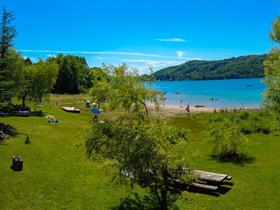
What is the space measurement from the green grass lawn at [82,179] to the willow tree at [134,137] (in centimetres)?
100

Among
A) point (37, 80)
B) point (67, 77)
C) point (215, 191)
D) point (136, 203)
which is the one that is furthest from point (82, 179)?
point (67, 77)

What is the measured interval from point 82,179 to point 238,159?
42.6ft

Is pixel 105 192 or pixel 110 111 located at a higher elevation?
pixel 110 111

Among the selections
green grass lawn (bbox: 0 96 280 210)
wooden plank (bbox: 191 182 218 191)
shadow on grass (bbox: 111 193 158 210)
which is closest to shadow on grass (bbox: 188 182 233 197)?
wooden plank (bbox: 191 182 218 191)

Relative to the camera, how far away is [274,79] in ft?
67.2

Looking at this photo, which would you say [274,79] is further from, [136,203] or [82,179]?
[82,179]

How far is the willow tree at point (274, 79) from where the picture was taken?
20156 mm

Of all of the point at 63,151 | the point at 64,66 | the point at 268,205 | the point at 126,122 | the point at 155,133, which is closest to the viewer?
the point at 155,133

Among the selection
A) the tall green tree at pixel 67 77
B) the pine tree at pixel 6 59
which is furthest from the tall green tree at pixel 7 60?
the tall green tree at pixel 67 77

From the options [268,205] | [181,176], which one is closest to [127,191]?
[181,176]

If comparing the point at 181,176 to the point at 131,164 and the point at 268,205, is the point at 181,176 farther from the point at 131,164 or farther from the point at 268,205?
the point at 268,205

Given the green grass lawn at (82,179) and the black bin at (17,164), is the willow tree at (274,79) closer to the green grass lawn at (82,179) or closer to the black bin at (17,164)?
the green grass lawn at (82,179)

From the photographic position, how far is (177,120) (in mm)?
56344

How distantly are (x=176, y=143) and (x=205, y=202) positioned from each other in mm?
4939
